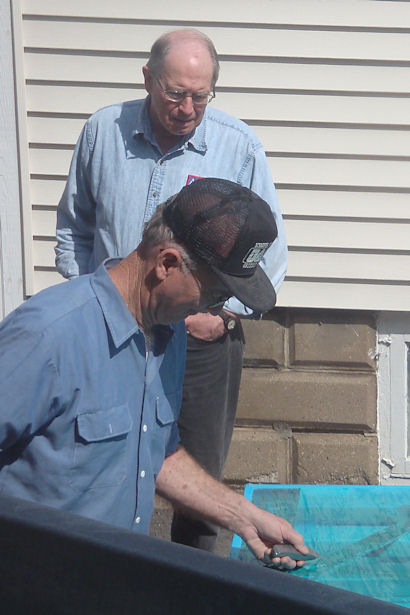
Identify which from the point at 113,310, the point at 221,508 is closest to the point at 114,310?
the point at 113,310

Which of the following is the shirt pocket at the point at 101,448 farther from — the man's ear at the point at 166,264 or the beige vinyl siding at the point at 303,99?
the beige vinyl siding at the point at 303,99

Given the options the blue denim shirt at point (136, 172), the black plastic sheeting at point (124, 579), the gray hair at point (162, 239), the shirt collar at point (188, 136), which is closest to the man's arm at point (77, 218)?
the blue denim shirt at point (136, 172)

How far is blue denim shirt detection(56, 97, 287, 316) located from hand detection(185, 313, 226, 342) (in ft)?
0.33

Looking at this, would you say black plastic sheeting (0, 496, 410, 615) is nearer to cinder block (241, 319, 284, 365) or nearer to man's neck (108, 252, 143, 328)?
man's neck (108, 252, 143, 328)

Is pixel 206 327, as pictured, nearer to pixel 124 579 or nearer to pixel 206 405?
pixel 206 405

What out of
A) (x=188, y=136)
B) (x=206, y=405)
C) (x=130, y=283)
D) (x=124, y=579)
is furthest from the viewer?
(x=206, y=405)

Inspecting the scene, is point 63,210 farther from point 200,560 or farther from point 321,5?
point 200,560

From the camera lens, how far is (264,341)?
447 centimetres

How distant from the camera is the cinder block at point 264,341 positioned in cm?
446

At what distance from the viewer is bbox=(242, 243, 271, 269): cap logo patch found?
2049mm

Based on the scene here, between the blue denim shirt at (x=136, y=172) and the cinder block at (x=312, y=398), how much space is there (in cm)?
111

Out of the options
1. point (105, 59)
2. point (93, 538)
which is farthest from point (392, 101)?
point (93, 538)

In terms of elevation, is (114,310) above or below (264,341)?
above

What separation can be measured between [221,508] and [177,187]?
1273mm
